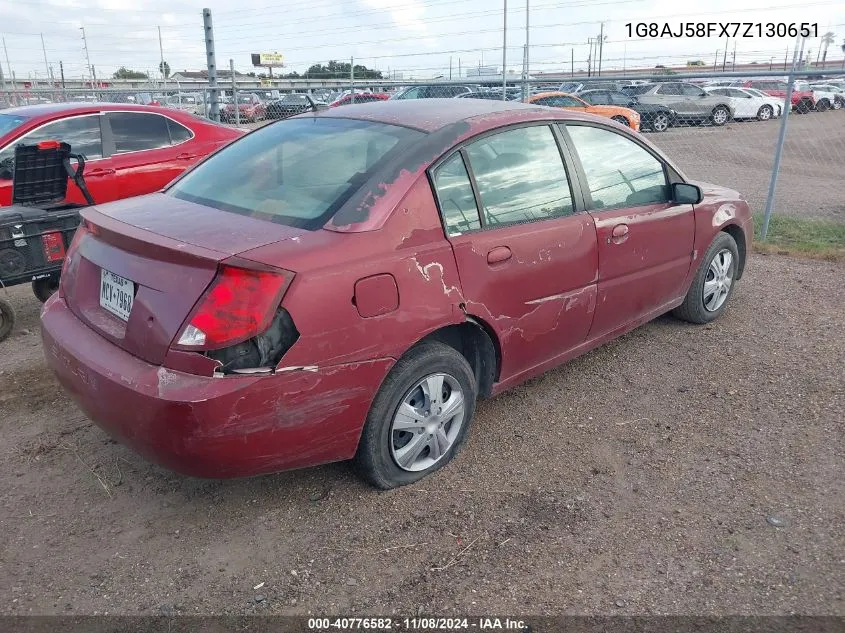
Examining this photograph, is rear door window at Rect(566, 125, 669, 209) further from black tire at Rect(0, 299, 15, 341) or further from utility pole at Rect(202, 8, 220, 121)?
utility pole at Rect(202, 8, 220, 121)

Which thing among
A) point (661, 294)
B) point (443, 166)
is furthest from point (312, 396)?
point (661, 294)

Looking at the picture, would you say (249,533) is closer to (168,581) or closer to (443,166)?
(168,581)

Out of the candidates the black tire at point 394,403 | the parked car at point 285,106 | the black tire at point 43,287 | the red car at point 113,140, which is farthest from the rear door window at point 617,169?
the parked car at point 285,106

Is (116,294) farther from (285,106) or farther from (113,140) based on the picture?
(285,106)

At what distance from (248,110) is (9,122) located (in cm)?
1262

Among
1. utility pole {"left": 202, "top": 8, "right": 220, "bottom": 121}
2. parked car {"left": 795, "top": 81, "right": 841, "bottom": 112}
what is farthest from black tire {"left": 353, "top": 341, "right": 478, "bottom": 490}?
parked car {"left": 795, "top": 81, "right": 841, "bottom": 112}

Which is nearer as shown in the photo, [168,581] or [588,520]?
[168,581]

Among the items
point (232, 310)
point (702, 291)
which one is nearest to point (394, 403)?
point (232, 310)

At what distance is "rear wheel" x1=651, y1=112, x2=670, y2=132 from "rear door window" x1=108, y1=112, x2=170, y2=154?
1540 cm

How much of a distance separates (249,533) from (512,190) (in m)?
1.95

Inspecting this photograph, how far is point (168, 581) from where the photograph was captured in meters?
2.53

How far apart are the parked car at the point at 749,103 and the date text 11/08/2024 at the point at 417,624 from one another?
2390 cm

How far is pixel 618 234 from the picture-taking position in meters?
3.79

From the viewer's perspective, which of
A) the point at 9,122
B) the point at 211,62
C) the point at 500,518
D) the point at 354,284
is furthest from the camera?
the point at 211,62
